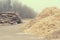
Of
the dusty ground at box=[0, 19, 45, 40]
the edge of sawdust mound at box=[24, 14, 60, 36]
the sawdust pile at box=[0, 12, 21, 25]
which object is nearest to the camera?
the dusty ground at box=[0, 19, 45, 40]

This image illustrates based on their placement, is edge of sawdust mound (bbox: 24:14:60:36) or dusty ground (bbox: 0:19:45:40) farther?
edge of sawdust mound (bbox: 24:14:60:36)

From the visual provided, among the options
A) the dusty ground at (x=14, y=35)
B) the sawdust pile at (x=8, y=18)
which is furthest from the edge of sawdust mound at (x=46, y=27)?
the sawdust pile at (x=8, y=18)

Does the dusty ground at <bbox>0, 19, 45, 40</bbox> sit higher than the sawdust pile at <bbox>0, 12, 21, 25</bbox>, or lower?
higher

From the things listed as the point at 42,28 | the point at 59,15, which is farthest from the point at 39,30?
the point at 59,15

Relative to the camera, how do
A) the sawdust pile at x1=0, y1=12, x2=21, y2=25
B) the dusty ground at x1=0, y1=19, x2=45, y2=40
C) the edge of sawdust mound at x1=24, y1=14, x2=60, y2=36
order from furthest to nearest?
the sawdust pile at x1=0, y1=12, x2=21, y2=25 → the edge of sawdust mound at x1=24, y1=14, x2=60, y2=36 → the dusty ground at x1=0, y1=19, x2=45, y2=40

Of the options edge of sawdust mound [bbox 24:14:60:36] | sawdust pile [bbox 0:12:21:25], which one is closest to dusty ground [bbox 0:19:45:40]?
edge of sawdust mound [bbox 24:14:60:36]

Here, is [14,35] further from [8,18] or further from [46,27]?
[8,18]

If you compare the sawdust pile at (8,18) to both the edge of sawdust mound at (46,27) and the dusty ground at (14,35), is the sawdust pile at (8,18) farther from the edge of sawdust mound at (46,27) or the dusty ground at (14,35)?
the edge of sawdust mound at (46,27)

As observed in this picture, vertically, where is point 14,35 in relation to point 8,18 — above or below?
above

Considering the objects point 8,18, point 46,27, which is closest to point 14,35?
point 46,27

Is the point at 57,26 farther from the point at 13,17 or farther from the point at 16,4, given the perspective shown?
the point at 16,4

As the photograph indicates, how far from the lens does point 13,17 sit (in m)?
29.2

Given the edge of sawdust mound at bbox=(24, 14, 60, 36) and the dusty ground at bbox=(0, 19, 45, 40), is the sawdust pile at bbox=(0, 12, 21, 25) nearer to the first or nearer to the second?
the dusty ground at bbox=(0, 19, 45, 40)

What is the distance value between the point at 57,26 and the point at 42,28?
105cm
